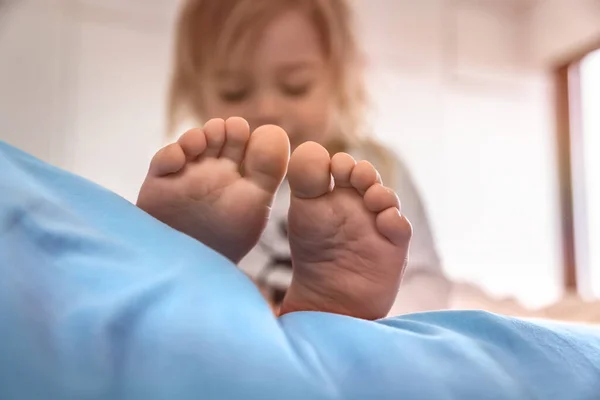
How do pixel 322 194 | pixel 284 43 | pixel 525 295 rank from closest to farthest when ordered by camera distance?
pixel 322 194 → pixel 284 43 → pixel 525 295

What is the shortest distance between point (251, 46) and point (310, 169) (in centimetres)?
95

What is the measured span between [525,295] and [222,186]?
4.81 ft

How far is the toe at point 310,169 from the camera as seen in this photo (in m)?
0.45

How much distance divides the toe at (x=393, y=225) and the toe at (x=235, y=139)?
12cm

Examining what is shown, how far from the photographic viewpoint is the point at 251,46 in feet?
4.42

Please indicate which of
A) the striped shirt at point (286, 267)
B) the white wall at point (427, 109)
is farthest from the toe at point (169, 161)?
the white wall at point (427, 109)

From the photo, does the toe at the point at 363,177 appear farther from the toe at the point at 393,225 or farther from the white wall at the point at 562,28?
the white wall at the point at 562,28

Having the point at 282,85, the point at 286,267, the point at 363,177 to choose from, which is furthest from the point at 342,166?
the point at 282,85

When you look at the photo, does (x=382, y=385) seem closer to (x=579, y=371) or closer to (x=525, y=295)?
(x=579, y=371)

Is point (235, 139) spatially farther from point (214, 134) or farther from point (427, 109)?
point (427, 109)

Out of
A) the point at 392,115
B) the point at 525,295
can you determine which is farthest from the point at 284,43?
the point at 525,295

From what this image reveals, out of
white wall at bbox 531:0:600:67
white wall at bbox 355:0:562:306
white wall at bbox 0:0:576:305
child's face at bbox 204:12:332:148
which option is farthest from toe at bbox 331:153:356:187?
white wall at bbox 531:0:600:67

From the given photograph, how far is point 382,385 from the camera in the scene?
294mm

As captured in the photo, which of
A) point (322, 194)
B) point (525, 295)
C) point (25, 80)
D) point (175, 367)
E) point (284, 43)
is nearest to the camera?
point (175, 367)
